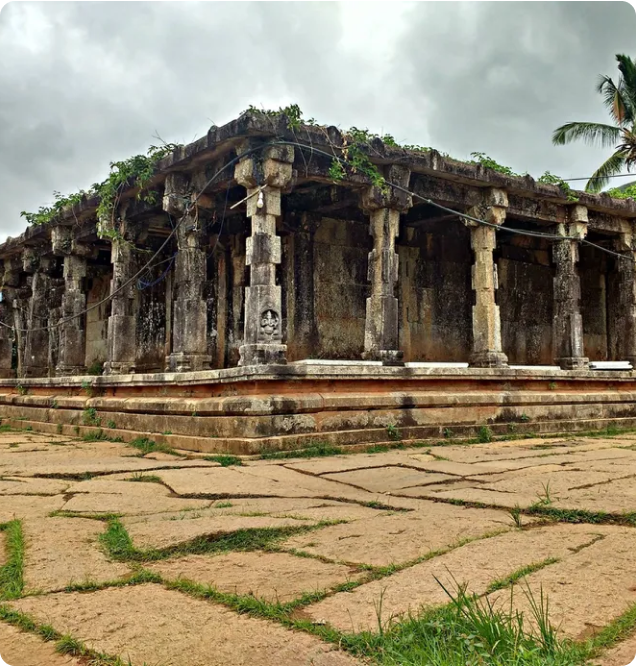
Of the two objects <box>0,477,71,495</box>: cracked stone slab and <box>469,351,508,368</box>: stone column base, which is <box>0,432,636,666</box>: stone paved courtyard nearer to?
<box>0,477,71,495</box>: cracked stone slab

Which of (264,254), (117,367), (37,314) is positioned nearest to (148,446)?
(264,254)

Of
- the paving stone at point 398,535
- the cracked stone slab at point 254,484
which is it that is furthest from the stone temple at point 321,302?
the paving stone at point 398,535

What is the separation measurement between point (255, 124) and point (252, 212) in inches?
38.3

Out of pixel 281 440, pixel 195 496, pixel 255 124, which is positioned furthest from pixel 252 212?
pixel 195 496

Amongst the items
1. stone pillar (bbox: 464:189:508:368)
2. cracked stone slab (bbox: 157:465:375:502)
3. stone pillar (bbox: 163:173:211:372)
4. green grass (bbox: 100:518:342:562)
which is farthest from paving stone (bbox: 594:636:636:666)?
stone pillar (bbox: 464:189:508:368)

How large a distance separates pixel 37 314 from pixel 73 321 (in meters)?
2.12

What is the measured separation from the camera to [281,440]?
672cm

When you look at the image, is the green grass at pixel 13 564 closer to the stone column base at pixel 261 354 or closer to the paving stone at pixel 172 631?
the paving stone at pixel 172 631

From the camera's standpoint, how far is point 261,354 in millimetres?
7512

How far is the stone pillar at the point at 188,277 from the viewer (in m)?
9.21

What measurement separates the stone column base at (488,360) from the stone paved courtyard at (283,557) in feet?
15.0

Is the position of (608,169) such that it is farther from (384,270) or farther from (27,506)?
(27,506)

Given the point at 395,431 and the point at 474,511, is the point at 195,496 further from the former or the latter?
the point at 395,431

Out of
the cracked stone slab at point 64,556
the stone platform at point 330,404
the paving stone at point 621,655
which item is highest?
the stone platform at point 330,404
